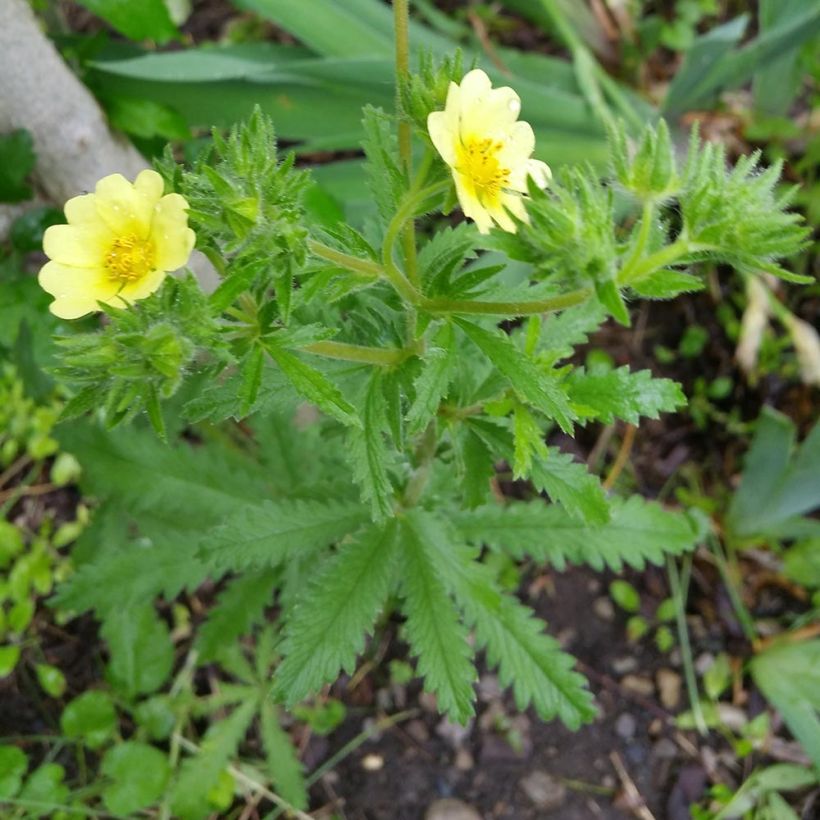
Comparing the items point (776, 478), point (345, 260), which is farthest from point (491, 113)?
point (776, 478)

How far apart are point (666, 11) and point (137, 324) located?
2513mm

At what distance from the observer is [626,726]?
2.05 meters

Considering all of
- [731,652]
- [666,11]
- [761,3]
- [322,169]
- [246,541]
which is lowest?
[731,652]

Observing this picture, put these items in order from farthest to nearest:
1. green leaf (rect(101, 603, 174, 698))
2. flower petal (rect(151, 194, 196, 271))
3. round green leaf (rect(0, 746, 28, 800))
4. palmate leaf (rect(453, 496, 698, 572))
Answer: green leaf (rect(101, 603, 174, 698)) < round green leaf (rect(0, 746, 28, 800)) < palmate leaf (rect(453, 496, 698, 572)) < flower petal (rect(151, 194, 196, 271))

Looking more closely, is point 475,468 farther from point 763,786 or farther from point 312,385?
point 763,786

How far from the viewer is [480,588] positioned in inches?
56.3

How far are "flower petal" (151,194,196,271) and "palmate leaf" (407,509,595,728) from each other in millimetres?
653

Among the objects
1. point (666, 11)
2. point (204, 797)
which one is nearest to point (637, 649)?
point (204, 797)

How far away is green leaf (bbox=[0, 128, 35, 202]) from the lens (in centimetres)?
164

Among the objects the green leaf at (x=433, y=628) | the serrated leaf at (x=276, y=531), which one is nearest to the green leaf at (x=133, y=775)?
the serrated leaf at (x=276, y=531)

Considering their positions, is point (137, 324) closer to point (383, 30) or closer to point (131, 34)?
point (131, 34)

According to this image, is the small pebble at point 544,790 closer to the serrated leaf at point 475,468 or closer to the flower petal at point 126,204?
the serrated leaf at point 475,468

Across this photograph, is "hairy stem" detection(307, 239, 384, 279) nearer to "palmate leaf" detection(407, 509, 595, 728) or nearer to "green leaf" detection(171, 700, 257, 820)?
"palmate leaf" detection(407, 509, 595, 728)

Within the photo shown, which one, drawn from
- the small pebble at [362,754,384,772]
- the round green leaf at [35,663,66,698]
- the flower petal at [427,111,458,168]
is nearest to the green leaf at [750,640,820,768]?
the small pebble at [362,754,384,772]
